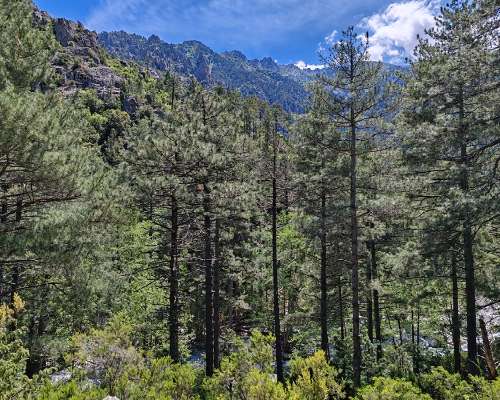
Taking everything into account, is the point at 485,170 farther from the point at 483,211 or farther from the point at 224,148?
the point at 224,148

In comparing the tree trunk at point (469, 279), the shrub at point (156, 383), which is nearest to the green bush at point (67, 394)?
the shrub at point (156, 383)

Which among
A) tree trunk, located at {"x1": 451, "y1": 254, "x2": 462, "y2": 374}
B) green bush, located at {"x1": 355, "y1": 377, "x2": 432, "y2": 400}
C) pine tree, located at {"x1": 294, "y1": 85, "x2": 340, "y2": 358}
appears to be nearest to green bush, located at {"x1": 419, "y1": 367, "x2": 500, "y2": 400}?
green bush, located at {"x1": 355, "y1": 377, "x2": 432, "y2": 400}

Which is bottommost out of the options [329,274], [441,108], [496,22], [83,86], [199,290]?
[199,290]

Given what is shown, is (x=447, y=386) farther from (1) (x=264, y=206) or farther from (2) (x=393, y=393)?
(1) (x=264, y=206)

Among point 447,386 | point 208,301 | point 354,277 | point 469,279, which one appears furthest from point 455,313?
point 208,301

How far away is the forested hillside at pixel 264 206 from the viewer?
825cm

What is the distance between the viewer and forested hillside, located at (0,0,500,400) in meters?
8.25

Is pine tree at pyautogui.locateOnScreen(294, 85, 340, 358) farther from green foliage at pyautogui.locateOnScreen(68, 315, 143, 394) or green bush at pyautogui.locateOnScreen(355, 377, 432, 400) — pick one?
green foliage at pyautogui.locateOnScreen(68, 315, 143, 394)

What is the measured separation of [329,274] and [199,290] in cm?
855

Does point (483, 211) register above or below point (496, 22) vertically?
below

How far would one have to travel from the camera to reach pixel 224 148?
14.4 metres

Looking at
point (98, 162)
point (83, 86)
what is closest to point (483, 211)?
point (98, 162)

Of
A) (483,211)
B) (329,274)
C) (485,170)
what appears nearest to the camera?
(483,211)

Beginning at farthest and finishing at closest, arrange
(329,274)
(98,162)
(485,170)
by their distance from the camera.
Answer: (329,274), (98,162), (485,170)
